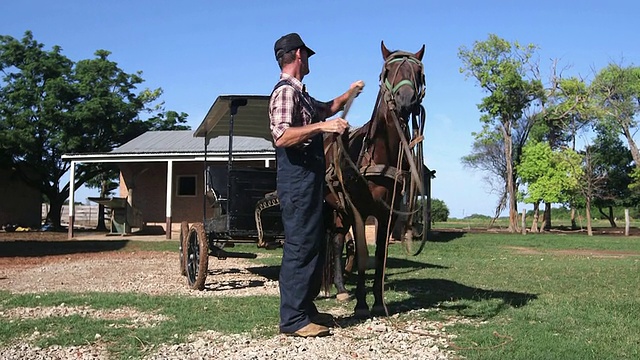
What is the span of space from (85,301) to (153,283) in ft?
8.03

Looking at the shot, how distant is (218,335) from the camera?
16.5ft

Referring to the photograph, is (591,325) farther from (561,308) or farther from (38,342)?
(38,342)

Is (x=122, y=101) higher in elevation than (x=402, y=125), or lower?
higher

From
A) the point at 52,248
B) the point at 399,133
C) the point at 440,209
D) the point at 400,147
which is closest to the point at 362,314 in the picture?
the point at 400,147

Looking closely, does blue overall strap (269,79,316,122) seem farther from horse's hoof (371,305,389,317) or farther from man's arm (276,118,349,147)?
horse's hoof (371,305,389,317)

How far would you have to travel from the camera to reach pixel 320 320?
513cm

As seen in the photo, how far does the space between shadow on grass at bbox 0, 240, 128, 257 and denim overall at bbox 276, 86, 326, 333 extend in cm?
1333

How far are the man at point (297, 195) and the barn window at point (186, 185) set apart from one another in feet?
71.3

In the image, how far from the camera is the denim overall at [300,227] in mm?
4684

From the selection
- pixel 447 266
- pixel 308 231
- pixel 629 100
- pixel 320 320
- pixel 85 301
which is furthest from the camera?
pixel 629 100

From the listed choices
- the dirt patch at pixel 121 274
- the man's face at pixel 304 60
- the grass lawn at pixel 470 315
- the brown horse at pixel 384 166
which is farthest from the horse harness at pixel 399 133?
the dirt patch at pixel 121 274

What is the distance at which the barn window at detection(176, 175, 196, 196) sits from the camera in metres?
26.0

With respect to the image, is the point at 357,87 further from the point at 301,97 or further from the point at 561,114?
the point at 561,114

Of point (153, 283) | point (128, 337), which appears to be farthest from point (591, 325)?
point (153, 283)
